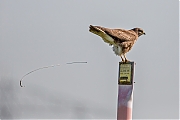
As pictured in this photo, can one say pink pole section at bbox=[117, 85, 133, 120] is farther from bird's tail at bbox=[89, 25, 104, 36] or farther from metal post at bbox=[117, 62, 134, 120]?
bird's tail at bbox=[89, 25, 104, 36]

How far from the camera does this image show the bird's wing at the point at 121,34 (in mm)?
13852

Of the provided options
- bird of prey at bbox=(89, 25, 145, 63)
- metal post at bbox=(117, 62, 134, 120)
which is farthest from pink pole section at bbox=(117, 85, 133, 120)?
bird of prey at bbox=(89, 25, 145, 63)

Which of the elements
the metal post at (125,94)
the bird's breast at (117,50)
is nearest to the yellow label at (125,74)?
the metal post at (125,94)

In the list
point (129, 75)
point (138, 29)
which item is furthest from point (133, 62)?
point (138, 29)

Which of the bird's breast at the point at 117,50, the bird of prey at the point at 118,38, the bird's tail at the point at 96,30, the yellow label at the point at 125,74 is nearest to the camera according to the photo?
the yellow label at the point at 125,74

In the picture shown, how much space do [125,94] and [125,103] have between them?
0.20 meters

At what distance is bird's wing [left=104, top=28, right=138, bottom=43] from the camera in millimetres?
13852

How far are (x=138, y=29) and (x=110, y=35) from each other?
5.88 ft

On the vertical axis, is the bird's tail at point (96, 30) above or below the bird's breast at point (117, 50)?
above

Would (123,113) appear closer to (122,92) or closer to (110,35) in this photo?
(122,92)

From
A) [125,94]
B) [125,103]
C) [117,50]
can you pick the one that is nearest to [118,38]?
[117,50]

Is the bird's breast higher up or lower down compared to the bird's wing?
lower down

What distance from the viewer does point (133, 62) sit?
1341cm

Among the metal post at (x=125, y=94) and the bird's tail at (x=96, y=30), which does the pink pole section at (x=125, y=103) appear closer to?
the metal post at (x=125, y=94)
